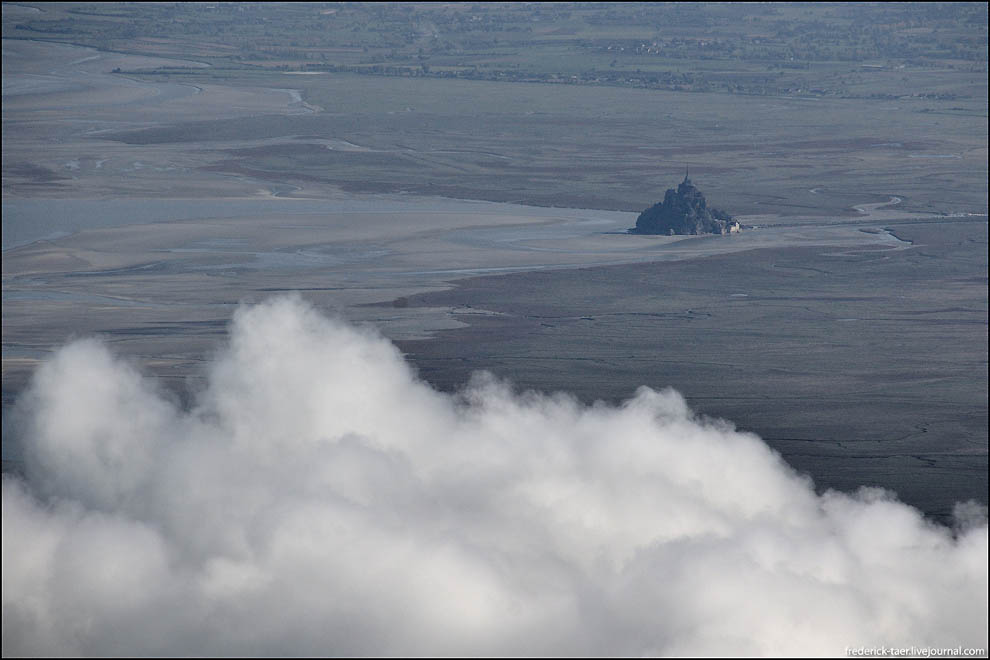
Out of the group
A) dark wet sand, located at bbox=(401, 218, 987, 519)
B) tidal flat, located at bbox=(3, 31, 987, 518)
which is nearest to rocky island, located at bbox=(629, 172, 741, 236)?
tidal flat, located at bbox=(3, 31, 987, 518)

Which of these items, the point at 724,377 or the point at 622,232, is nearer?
the point at 724,377

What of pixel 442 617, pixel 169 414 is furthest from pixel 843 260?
pixel 442 617

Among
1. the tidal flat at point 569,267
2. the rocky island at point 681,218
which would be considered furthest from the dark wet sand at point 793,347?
the rocky island at point 681,218

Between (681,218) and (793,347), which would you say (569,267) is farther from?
(793,347)

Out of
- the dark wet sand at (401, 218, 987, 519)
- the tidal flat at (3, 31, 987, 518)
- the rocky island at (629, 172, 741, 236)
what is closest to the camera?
the dark wet sand at (401, 218, 987, 519)

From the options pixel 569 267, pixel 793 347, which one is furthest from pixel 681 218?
pixel 793 347

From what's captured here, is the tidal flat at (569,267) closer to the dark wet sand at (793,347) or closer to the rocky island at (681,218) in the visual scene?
the dark wet sand at (793,347)

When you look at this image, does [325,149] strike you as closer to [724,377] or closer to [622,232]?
[622,232]

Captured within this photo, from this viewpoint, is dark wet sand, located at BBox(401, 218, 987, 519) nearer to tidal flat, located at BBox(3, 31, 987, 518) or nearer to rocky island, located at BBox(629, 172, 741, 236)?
tidal flat, located at BBox(3, 31, 987, 518)
